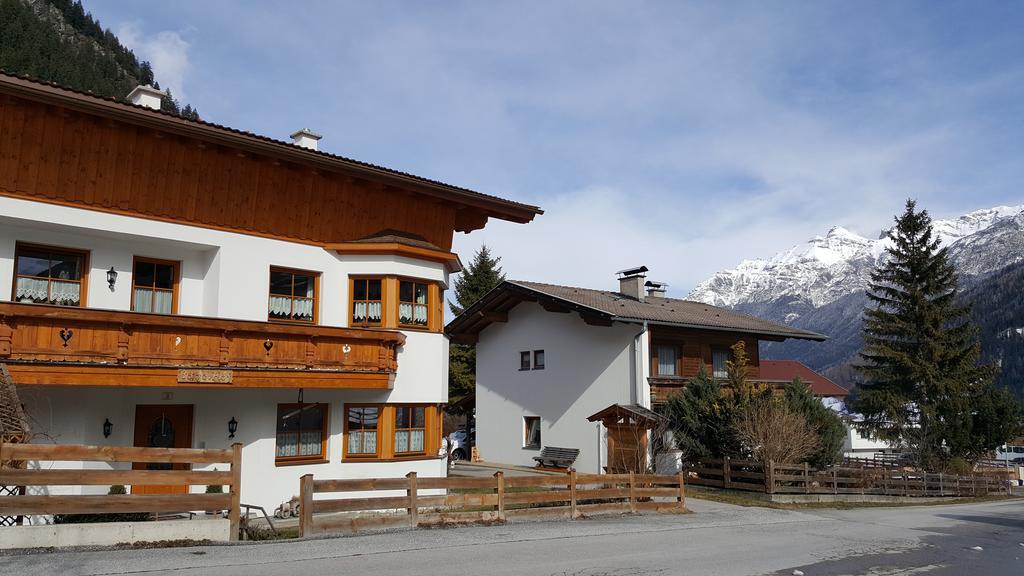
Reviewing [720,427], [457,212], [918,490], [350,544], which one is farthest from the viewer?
[918,490]

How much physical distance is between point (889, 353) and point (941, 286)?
4.37 m

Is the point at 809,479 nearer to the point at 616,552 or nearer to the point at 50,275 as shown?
the point at 616,552

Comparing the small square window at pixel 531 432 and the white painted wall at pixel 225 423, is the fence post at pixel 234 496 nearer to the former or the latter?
the white painted wall at pixel 225 423

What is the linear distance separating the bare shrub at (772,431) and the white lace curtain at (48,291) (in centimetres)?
1860

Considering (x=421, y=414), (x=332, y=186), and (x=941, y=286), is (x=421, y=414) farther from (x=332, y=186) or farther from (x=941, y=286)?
(x=941, y=286)

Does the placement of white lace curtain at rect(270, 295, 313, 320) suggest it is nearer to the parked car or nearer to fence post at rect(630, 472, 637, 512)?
fence post at rect(630, 472, 637, 512)

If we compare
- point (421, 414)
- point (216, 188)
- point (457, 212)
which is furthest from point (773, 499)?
point (216, 188)

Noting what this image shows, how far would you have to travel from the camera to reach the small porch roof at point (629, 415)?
27.4 metres

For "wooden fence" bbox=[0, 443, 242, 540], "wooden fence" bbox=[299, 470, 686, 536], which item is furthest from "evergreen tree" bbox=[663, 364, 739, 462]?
"wooden fence" bbox=[0, 443, 242, 540]

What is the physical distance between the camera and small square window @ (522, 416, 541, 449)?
32.8 meters

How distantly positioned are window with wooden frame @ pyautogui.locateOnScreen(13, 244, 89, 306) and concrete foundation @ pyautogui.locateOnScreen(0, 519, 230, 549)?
635cm

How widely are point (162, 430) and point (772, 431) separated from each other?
1704 centimetres

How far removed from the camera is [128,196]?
1652cm

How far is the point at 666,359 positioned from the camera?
30.8 meters
